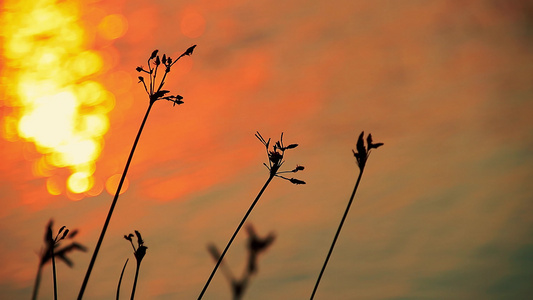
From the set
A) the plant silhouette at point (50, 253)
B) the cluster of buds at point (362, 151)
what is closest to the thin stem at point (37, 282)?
the plant silhouette at point (50, 253)

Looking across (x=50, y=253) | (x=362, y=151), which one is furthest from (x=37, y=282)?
(x=362, y=151)

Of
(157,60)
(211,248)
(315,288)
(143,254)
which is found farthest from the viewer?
(157,60)

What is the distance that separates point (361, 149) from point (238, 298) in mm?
3841

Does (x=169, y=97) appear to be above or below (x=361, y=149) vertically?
above

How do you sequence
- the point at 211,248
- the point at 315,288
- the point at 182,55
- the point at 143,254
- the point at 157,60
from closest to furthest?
the point at 211,248
the point at 315,288
the point at 143,254
the point at 182,55
the point at 157,60

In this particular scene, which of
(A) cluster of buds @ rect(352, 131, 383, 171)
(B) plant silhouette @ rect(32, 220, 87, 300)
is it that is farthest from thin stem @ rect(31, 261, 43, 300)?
(A) cluster of buds @ rect(352, 131, 383, 171)

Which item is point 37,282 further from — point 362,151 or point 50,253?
point 362,151

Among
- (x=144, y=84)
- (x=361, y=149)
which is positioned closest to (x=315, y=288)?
(x=361, y=149)

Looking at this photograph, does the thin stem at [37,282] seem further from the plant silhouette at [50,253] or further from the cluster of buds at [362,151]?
the cluster of buds at [362,151]

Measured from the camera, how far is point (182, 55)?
694cm

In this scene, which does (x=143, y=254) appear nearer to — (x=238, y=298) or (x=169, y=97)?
(x=169, y=97)

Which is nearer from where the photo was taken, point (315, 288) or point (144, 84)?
point (315, 288)

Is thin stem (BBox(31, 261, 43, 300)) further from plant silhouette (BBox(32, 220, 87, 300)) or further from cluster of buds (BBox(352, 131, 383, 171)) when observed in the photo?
cluster of buds (BBox(352, 131, 383, 171))

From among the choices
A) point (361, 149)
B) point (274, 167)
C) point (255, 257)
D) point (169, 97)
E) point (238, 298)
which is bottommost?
point (238, 298)
